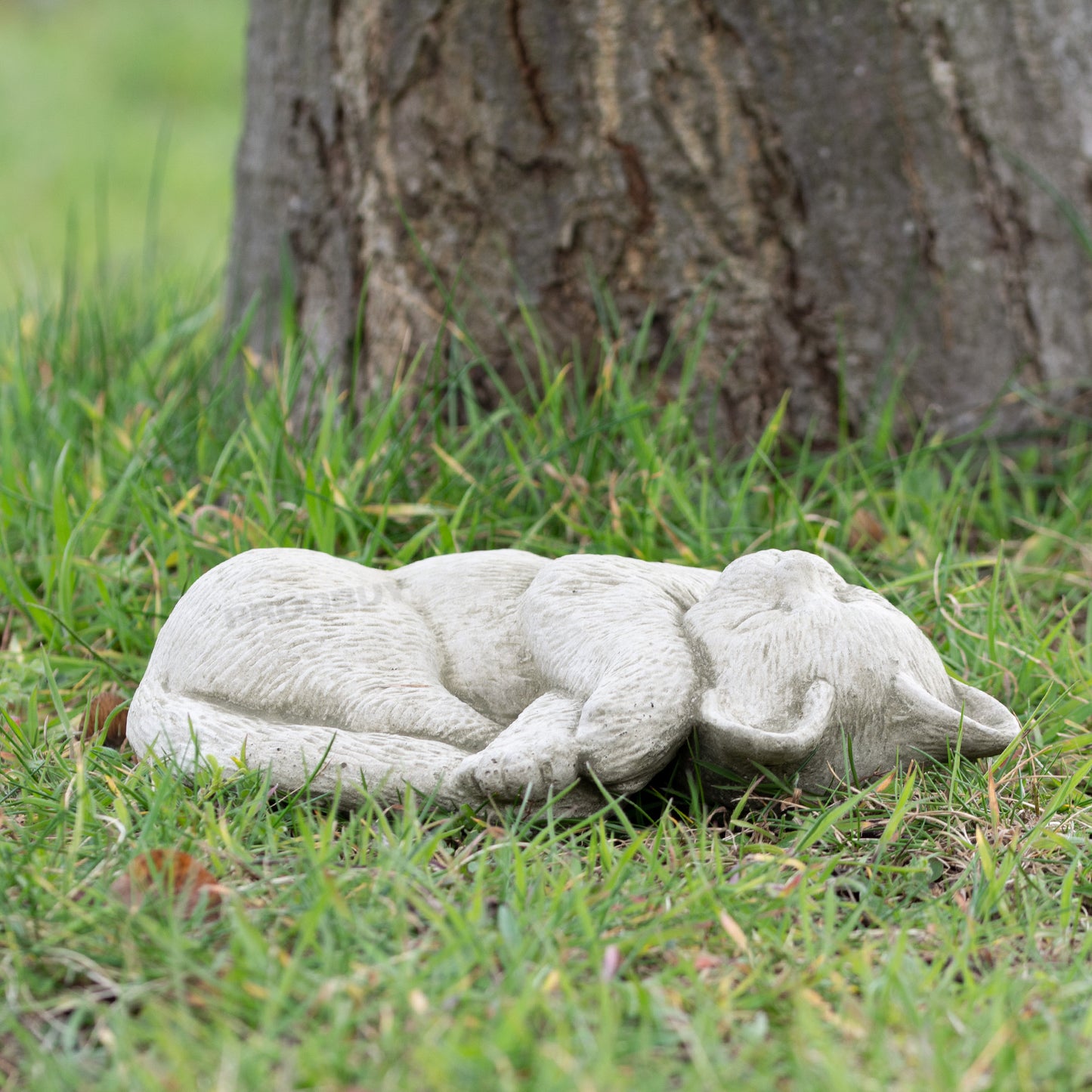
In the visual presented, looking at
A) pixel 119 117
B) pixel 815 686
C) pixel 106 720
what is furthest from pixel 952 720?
pixel 119 117

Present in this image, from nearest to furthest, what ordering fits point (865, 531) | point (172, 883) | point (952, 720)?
point (172, 883) → point (952, 720) → point (865, 531)

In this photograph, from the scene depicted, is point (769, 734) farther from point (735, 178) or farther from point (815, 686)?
A: point (735, 178)

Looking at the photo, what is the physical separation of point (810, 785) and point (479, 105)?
1905 millimetres

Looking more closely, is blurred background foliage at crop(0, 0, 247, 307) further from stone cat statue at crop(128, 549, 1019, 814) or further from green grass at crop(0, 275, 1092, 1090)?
stone cat statue at crop(128, 549, 1019, 814)

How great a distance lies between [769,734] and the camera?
65.0 inches

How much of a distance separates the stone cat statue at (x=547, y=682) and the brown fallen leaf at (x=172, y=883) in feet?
0.75

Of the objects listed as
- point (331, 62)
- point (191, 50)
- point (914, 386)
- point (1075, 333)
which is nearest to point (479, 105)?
point (331, 62)

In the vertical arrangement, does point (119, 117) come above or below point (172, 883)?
above

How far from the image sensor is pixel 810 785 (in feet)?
5.92

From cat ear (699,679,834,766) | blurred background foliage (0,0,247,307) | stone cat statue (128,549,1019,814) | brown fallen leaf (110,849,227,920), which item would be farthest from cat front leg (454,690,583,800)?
blurred background foliage (0,0,247,307)

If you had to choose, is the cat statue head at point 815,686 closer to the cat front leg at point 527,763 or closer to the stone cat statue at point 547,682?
the stone cat statue at point 547,682

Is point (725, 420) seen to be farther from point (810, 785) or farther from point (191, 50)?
point (191, 50)

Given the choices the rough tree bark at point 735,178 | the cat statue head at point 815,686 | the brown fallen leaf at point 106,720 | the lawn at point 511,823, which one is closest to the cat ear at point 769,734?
the cat statue head at point 815,686

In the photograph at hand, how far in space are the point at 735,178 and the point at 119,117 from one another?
7.85 m
